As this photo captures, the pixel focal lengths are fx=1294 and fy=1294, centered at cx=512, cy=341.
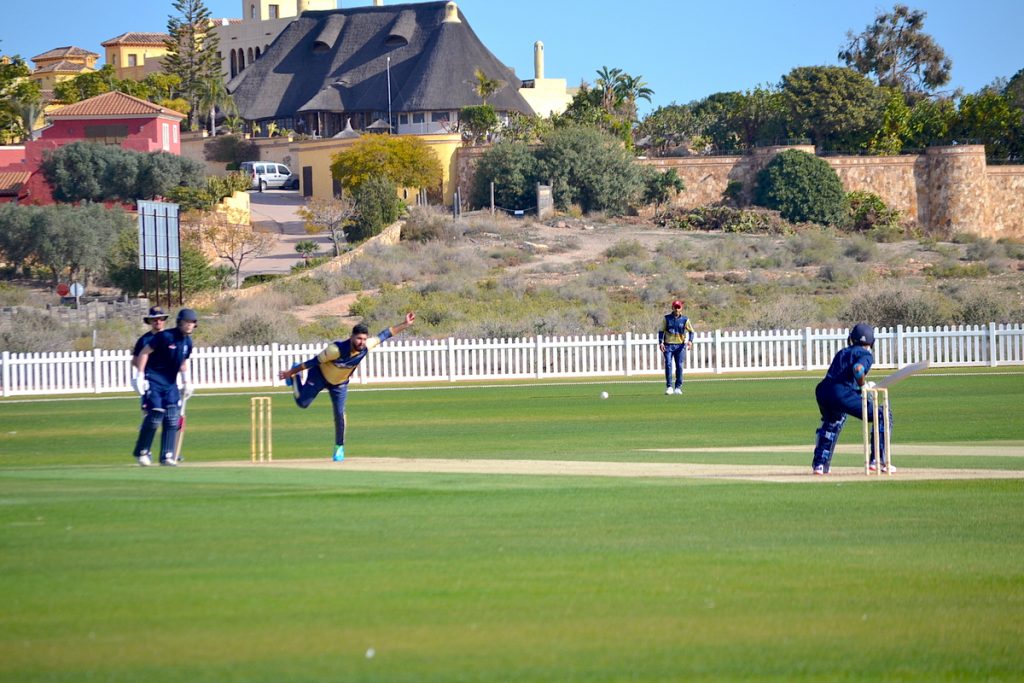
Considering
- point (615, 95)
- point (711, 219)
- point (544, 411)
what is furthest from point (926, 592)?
point (615, 95)

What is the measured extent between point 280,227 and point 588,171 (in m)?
16.6

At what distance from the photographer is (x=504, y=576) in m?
8.09

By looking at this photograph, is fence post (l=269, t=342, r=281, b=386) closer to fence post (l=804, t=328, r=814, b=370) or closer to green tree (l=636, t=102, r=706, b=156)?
fence post (l=804, t=328, r=814, b=370)

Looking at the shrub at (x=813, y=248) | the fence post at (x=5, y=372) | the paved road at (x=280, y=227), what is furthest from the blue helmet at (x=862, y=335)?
the paved road at (x=280, y=227)

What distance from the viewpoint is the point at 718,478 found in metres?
12.5

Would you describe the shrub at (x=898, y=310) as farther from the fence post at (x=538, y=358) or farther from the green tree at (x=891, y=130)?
the green tree at (x=891, y=130)

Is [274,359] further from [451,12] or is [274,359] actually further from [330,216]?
[451,12]

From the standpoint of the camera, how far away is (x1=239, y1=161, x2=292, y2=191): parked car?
7969 centimetres

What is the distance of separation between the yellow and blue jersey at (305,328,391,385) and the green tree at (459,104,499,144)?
61161 millimetres

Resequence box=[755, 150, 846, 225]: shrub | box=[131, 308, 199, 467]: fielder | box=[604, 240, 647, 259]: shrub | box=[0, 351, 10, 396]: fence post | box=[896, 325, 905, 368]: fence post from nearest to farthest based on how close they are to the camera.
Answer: box=[131, 308, 199, 467]: fielder < box=[0, 351, 10, 396]: fence post < box=[896, 325, 905, 368]: fence post < box=[604, 240, 647, 259]: shrub < box=[755, 150, 846, 225]: shrub

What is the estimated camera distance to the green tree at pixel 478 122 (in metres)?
75.4

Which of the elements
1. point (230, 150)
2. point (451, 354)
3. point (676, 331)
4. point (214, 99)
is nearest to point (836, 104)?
point (230, 150)

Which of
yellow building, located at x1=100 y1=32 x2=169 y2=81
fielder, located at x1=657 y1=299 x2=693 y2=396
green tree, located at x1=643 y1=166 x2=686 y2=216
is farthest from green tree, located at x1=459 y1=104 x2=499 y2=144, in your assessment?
yellow building, located at x1=100 y1=32 x2=169 y2=81

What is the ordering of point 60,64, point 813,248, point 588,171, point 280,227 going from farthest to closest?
point 60,64, point 588,171, point 280,227, point 813,248
